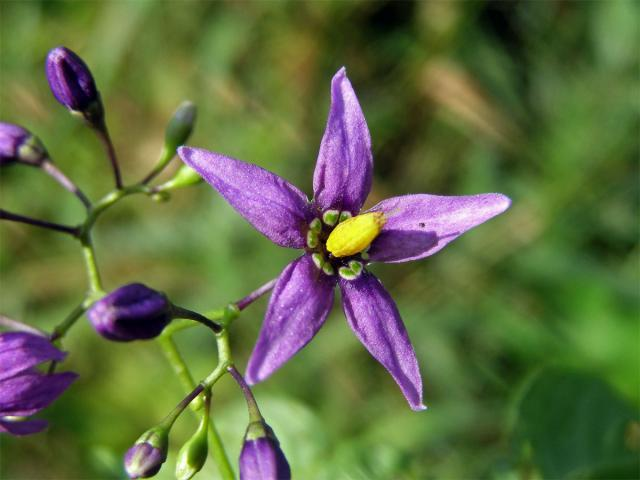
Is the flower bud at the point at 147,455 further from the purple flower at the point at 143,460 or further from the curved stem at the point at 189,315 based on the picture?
the curved stem at the point at 189,315

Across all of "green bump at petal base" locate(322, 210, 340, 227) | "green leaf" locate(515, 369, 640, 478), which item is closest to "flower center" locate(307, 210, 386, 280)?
"green bump at petal base" locate(322, 210, 340, 227)

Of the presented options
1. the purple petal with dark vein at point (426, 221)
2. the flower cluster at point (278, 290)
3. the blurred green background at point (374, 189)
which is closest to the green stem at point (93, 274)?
the flower cluster at point (278, 290)

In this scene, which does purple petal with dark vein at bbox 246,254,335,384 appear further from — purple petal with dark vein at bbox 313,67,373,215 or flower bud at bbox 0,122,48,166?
flower bud at bbox 0,122,48,166

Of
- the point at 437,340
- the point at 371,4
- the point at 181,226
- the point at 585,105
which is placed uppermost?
the point at 371,4

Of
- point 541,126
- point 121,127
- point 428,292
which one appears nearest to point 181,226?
point 121,127

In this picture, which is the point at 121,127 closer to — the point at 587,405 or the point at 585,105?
the point at 585,105

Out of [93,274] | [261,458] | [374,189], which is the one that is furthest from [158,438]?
[374,189]
